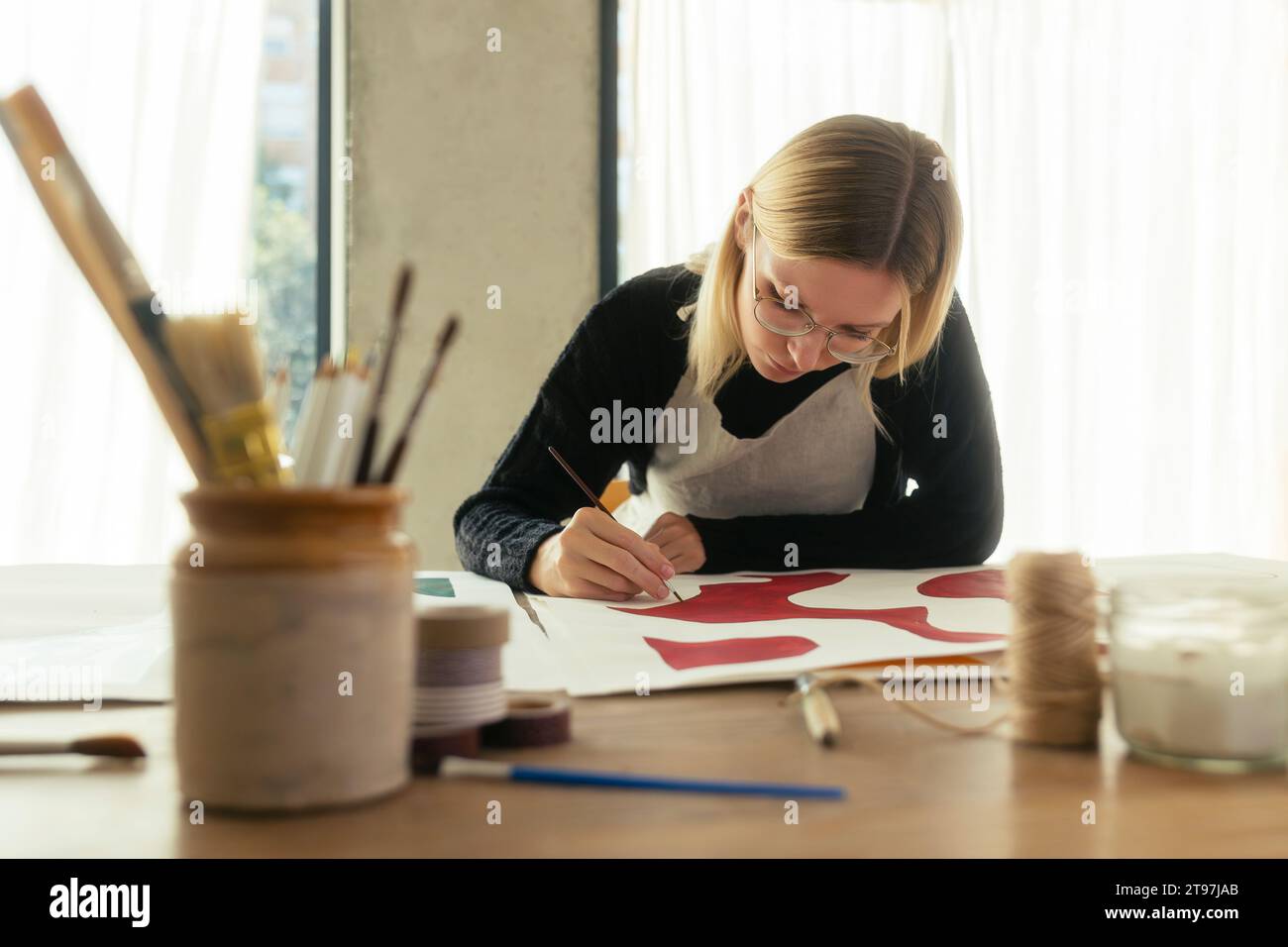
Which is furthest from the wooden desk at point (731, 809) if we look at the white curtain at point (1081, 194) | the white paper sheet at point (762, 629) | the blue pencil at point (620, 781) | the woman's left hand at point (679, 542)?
the white curtain at point (1081, 194)

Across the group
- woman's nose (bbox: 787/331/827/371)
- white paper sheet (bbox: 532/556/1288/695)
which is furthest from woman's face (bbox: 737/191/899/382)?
white paper sheet (bbox: 532/556/1288/695)

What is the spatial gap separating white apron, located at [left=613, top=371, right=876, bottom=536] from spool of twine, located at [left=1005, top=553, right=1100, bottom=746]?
1.08 meters

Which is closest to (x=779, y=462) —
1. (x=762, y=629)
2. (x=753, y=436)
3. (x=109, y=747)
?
(x=753, y=436)

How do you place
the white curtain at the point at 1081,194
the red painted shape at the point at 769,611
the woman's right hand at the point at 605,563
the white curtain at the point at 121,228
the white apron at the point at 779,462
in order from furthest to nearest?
the white curtain at the point at 1081,194 → the white curtain at the point at 121,228 → the white apron at the point at 779,462 → the woman's right hand at the point at 605,563 → the red painted shape at the point at 769,611

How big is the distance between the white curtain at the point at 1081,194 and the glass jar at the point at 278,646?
2898 millimetres

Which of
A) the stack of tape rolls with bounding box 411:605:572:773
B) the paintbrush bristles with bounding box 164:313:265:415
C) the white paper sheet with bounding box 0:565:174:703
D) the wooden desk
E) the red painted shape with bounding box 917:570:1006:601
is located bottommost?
the wooden desk

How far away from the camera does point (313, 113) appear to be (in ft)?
10.6

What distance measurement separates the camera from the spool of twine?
623 millimetres

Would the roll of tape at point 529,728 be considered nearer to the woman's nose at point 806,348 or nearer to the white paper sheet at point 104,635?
the white paper sheet at point 104,635

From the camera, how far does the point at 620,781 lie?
21.6 inches

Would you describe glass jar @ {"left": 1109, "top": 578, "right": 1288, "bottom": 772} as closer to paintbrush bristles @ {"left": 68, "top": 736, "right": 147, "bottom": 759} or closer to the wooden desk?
the wooden desk

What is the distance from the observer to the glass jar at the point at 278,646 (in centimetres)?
49

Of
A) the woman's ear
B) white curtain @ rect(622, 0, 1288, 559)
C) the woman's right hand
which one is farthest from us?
white curtain @ rect(622, 0, 1288, 559)
